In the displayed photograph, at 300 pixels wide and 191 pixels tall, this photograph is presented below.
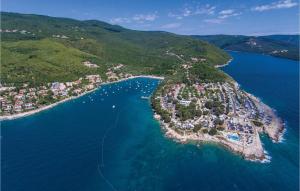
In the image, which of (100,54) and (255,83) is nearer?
(255,83)

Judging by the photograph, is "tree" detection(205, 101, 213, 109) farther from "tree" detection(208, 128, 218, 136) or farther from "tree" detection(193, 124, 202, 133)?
"tree" detection(208, 128, 218, 136)

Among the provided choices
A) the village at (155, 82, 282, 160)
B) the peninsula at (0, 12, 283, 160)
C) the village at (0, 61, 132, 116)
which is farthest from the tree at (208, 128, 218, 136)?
the village at (0, 61, 132, 116)

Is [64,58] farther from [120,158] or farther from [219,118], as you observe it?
[120,158]

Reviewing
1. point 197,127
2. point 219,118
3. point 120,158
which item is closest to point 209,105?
point 219,118

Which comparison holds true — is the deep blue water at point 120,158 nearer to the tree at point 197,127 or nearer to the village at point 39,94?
the tree at point 197,127

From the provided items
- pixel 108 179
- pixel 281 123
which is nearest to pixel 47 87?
pixel 108 179

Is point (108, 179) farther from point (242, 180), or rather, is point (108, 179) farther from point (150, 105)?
point (150, 105)

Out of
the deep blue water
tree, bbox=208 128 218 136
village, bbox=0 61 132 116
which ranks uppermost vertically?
village, bbox=0 61 132 116
